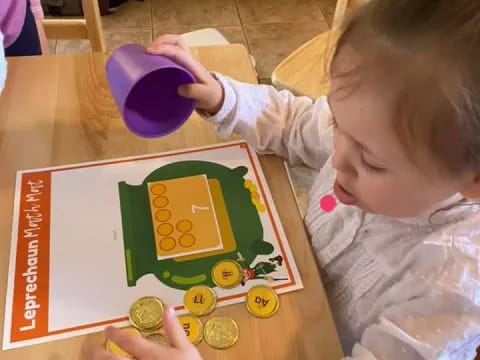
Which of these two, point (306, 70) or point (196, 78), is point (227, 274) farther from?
point (306, 70)

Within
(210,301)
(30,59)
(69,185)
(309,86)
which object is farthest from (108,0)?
(210,301)

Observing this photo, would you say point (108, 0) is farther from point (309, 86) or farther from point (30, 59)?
point (30, 59)

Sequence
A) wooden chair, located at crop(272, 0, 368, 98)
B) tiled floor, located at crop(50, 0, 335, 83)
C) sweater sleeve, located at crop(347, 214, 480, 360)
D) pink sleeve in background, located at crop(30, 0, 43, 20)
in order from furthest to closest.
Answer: tiled floor, located at crop(50, 0, 335, 83)
wooden chair, located at crop(272, 0, 368, 98)
pink sleeve in background, located at crop(30, 0, 43, 20)
sweater sleeve, located at crop(347, 214, 480, 360)

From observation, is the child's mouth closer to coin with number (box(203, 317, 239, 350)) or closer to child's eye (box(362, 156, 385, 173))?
child's eye (box(362, 156, 385, 173))

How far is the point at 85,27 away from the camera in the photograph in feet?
4.10

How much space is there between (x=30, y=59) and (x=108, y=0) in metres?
1.40

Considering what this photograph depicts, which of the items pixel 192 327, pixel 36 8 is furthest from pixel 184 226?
pixel 36 8

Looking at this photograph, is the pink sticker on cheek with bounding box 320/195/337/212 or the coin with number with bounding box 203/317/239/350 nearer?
the coin with number with bounding box 203/317/239/350

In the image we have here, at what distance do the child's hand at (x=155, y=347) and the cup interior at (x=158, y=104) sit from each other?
0.78 ft

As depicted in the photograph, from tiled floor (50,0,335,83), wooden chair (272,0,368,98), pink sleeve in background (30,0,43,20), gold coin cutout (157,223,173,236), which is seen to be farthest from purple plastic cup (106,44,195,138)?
tiled floor (50,0,335,83)

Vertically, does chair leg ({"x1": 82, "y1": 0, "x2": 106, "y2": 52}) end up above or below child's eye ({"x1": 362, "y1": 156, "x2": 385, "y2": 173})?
above

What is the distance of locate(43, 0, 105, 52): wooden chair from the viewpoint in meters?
1.17

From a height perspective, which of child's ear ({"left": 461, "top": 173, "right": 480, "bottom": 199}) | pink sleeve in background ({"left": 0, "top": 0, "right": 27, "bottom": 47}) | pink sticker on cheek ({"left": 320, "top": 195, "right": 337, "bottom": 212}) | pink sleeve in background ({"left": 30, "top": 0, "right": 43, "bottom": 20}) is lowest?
child's ear ({"left": 461, "top": 173, "right": 480, "bottom": 199})

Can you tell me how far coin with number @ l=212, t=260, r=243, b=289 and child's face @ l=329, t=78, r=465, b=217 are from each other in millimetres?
150
